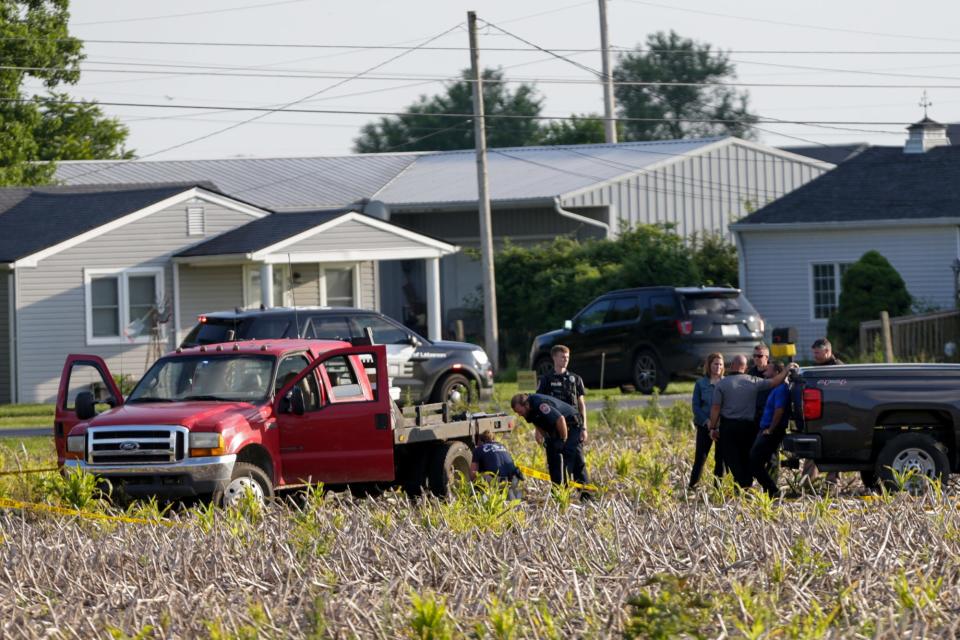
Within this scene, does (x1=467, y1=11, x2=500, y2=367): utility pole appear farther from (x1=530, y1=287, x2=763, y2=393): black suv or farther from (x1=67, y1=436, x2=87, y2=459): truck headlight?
(x1=67, y1=436, x2=87, y2=459): truck headlight

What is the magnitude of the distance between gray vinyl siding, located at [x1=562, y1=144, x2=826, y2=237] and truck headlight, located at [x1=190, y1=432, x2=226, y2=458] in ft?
91.8

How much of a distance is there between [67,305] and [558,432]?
18.8m

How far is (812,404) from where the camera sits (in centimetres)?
1489

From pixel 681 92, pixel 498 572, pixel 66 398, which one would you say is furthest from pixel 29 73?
pixel 681 92

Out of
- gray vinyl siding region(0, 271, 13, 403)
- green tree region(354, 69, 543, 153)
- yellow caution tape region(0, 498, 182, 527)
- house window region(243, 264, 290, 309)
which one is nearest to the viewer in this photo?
yellow caution tape region(0, 498, 182, 527)

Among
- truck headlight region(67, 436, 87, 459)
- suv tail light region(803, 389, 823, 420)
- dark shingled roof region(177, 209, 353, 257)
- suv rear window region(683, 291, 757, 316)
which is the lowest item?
truck headlight region(67, 436, 87, 459)

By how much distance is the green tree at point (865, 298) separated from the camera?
3334 centimetres

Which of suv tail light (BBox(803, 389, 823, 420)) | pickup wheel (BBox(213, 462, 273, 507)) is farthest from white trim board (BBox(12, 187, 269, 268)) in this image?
suv tail light (BBox(803, 389, 823, 420))

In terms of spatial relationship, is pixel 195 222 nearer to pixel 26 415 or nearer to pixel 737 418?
pixel 26 415

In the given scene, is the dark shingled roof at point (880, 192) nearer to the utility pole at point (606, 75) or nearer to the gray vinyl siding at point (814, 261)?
the gray vinyl siding at point (814, 261)

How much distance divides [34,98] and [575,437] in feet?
121

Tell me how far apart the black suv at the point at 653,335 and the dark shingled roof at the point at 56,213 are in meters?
9.16

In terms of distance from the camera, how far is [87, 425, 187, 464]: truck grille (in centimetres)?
1395

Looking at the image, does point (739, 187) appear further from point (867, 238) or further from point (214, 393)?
point (214, 393)
